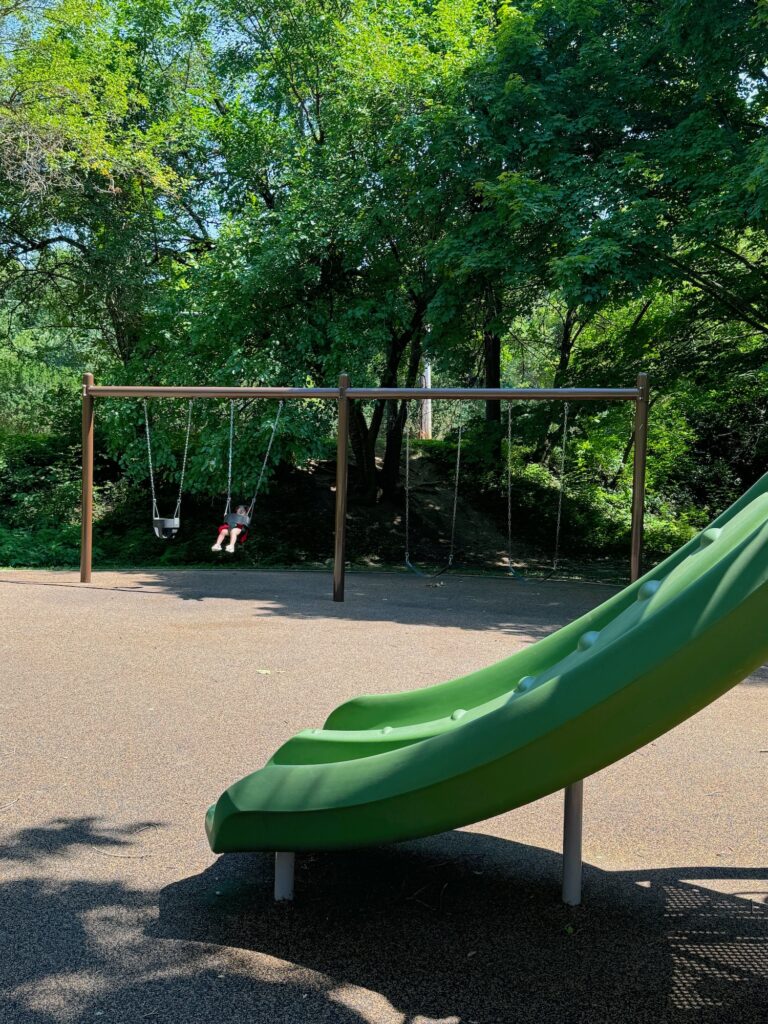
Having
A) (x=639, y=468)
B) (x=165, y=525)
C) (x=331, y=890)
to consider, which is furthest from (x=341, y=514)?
(x=331, y=890)

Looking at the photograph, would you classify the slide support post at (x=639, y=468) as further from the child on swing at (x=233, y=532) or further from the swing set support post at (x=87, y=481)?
the swing set support post at (x=87, y=481)

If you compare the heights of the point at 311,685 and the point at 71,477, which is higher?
the point at 71,477

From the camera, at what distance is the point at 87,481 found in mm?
9539

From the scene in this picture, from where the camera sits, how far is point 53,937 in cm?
244

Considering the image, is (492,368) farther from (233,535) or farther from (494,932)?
(494,932)

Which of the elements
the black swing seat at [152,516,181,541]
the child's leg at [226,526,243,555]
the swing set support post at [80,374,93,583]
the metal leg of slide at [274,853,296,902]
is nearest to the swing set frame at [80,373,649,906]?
the swing set support post at [80,374,93,583]

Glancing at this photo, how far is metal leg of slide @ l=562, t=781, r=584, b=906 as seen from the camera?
2.68 metres

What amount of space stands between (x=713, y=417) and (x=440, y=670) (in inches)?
516

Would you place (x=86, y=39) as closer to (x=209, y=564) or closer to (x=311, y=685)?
(x=209, y=564)

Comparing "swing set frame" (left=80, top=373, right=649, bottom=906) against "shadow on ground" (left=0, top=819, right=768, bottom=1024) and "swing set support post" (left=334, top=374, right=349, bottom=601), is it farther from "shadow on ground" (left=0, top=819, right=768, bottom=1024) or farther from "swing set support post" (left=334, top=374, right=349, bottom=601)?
"shadow on ground" (left=0, top=819, right=768, bottom=1024)

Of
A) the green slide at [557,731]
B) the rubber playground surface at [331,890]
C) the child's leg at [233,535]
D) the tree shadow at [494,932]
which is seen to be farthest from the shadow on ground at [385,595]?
the green slide at [557,731]

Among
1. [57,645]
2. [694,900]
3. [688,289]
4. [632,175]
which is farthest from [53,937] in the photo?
[688,289]

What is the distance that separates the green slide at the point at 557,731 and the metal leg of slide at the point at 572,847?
1.22ft

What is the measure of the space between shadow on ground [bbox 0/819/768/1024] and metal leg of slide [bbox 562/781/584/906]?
0.05m
